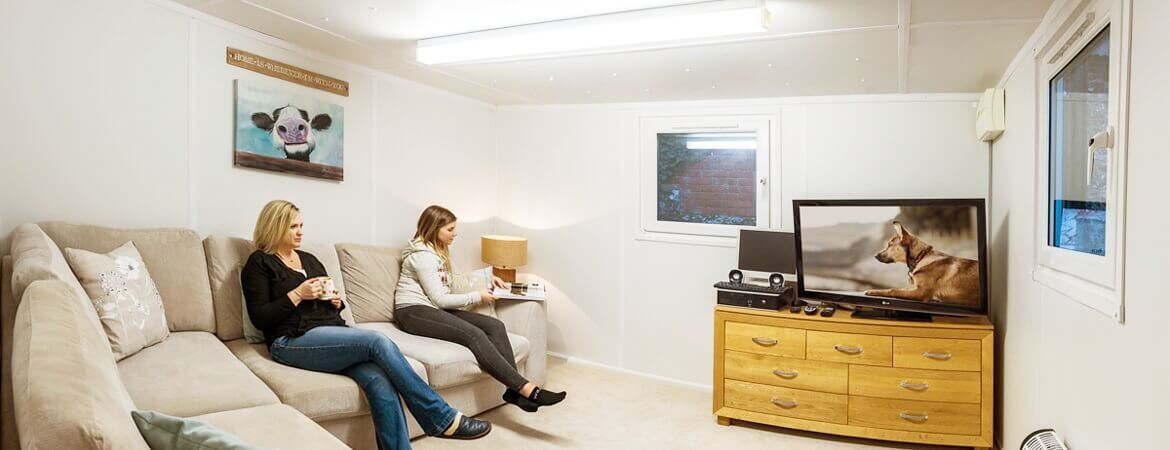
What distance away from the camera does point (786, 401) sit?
11.8ft

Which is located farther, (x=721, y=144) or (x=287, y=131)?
(x=721, y=144)

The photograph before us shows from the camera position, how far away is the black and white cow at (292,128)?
137 inches

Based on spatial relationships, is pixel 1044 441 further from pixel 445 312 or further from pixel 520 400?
pixel 445 312

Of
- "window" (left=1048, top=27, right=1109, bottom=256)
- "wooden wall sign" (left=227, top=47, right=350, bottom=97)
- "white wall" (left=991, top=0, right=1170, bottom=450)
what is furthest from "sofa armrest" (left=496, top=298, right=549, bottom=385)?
"window" (left=1048, top=27, right=1109, bottom=256)

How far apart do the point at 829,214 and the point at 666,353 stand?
161cm

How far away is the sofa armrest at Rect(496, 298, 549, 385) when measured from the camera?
407cm

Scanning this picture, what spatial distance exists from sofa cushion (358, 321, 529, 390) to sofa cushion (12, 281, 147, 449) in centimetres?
187

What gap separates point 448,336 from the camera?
361cm

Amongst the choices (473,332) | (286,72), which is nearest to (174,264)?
(286,72)

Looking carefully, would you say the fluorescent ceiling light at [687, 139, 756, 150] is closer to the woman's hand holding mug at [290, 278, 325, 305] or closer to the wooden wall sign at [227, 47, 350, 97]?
the wooden wall sign at [227, 47, 350, 97]

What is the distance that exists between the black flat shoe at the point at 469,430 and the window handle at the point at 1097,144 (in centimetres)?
269

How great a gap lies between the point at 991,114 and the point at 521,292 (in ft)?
9.42

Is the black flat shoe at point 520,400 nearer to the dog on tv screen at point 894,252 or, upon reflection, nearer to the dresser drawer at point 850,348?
the dresser drawer at point 850,348

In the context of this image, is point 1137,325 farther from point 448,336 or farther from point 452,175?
point 452,175
